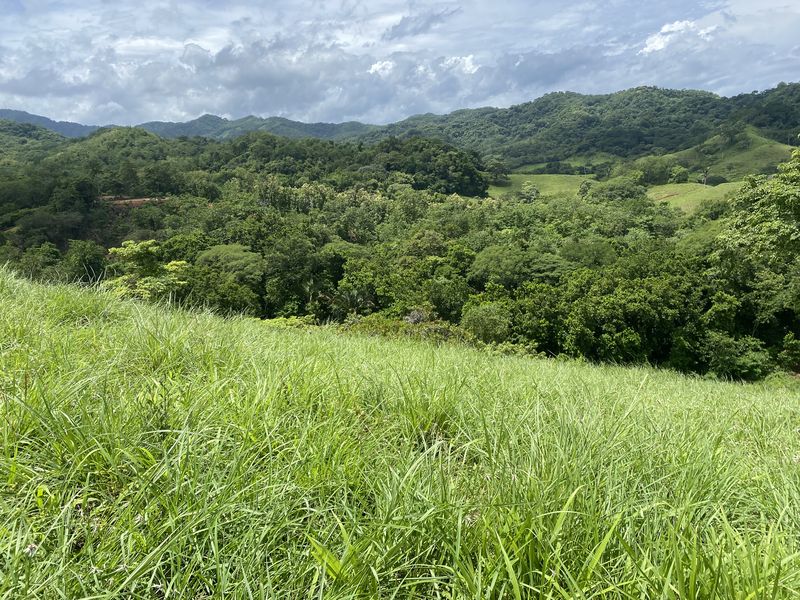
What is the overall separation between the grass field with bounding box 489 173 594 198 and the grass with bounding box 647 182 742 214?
612 inches

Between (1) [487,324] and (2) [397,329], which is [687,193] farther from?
(2) [397,329]

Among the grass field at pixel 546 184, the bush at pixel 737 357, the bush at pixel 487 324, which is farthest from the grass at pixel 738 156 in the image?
the bush at pixel 487 324

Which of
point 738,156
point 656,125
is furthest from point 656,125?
point 738,156

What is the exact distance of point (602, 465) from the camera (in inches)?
66.2

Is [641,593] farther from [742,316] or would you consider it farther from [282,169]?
[282,169]

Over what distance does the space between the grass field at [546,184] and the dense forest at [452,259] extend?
50.5 ft

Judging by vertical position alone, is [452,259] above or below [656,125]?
below

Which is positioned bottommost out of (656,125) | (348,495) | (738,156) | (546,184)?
(546,184)

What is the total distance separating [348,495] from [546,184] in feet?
361

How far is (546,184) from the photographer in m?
103

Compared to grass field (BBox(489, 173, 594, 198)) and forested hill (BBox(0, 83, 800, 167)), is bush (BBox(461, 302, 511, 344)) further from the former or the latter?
forested hill (BBox(0, 83, 800, 167))

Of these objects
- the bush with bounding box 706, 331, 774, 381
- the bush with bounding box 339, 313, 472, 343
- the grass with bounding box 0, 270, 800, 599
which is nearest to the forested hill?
the bush with bounding box 706, 331, 774, 381

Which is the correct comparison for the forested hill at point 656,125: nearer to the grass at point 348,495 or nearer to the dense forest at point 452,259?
the dense forest at point 452,259

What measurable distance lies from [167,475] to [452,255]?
39864 millimetres
